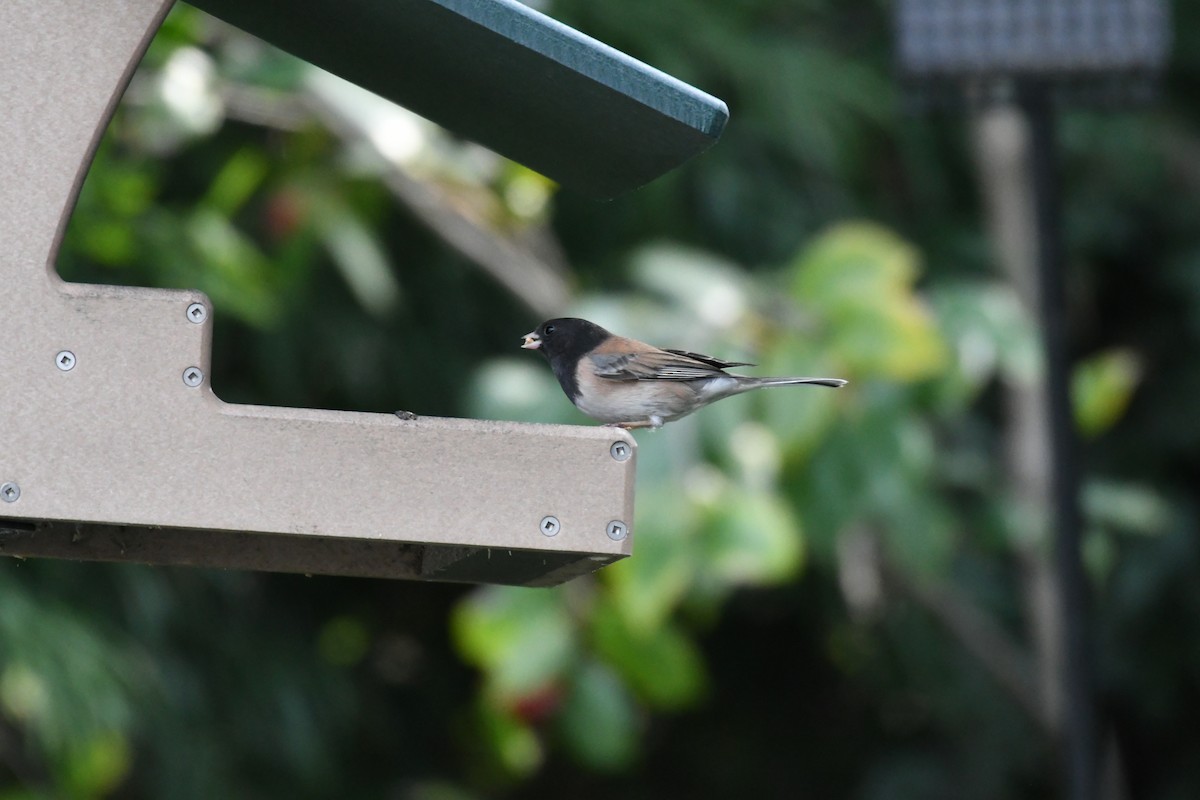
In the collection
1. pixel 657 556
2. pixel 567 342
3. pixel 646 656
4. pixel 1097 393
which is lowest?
pixel 646 656

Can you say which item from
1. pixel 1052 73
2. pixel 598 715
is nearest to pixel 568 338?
pixel 598 715

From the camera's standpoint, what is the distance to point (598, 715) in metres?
4.06

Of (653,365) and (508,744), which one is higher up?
(653,365)

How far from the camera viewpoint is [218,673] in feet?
16.8

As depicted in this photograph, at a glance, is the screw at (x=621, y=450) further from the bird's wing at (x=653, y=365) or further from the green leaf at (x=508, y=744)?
the green leaf at (x=508, y=744)

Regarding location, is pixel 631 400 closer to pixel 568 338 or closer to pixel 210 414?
pixel 568 338

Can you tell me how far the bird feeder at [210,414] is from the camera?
6.09 feet

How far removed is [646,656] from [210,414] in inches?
89.3

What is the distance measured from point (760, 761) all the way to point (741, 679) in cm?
35

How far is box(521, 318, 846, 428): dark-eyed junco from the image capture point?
107 inches

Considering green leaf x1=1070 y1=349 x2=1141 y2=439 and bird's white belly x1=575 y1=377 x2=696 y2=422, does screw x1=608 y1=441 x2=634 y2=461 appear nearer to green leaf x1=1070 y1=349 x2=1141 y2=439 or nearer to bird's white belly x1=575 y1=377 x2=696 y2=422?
bird's white belly x1=575 y1=377 x2=696 y2=422

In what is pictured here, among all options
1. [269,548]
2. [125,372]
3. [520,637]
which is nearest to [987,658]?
[520,637]

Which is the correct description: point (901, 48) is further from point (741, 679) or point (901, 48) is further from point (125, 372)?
point (741, 679)

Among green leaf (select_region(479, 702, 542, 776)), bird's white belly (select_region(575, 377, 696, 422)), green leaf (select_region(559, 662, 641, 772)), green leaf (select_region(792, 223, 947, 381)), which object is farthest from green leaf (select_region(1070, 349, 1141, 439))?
bird's white belly (select_region(575, 377, 696, 422))
